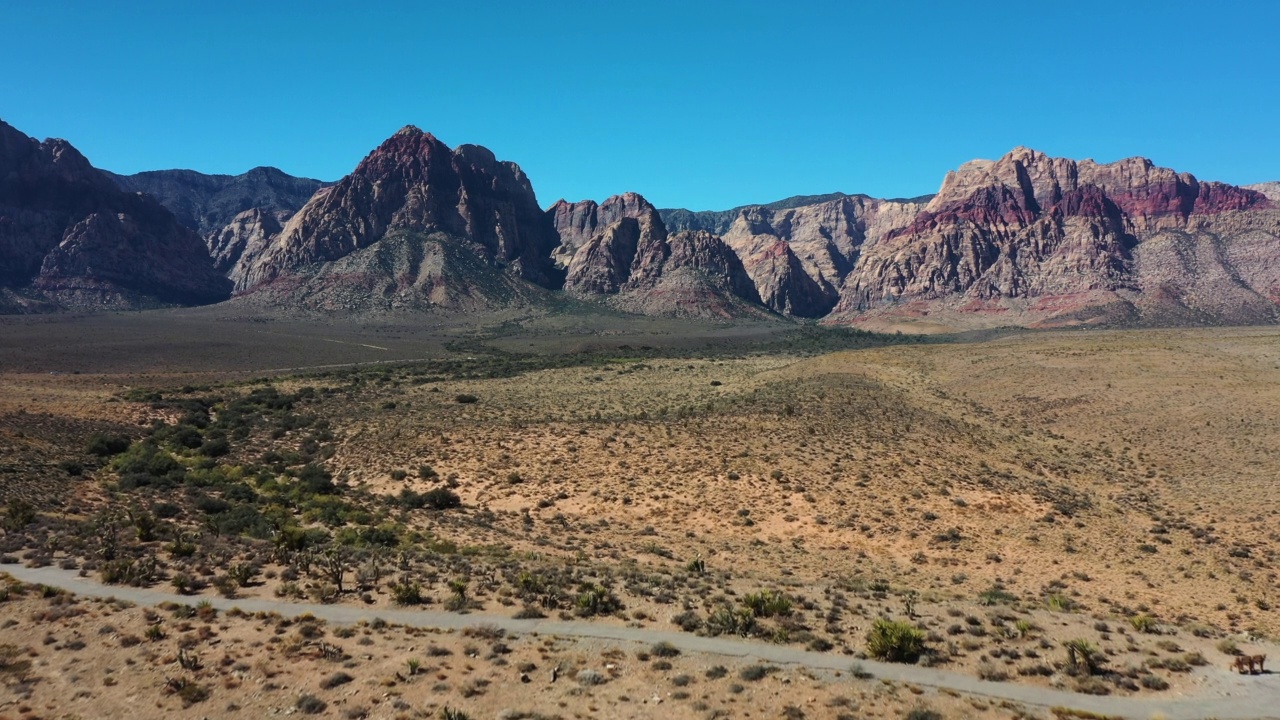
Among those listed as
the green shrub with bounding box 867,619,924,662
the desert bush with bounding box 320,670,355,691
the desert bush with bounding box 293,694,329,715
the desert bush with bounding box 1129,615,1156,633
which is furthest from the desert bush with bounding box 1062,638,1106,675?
the desert bush with bounding box 293,694,329,715

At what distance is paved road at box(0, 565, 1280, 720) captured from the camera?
48.3ft

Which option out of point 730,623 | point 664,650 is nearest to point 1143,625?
point 730,623

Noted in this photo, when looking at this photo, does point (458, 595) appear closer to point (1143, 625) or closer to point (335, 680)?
point (335, 680)


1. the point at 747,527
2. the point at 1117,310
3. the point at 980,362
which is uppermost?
the point at 1117,310

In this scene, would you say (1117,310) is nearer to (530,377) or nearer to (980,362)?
(980,362)

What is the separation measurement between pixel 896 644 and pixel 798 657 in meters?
2.33

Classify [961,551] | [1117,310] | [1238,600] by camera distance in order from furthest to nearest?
[1117,310], [961,551], [1238,600]

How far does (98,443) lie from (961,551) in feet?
145

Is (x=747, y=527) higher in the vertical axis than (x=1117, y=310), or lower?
lower

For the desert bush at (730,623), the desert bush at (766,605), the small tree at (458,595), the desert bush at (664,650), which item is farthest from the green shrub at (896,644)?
the small tree at (458,595)

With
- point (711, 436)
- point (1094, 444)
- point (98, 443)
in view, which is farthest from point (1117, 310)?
point (98, 443)

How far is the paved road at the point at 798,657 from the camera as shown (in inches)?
580

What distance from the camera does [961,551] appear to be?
1161 inches

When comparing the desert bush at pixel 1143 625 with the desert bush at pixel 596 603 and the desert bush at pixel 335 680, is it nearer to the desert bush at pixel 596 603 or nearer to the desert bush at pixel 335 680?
the desert bush at pixel 596 603
